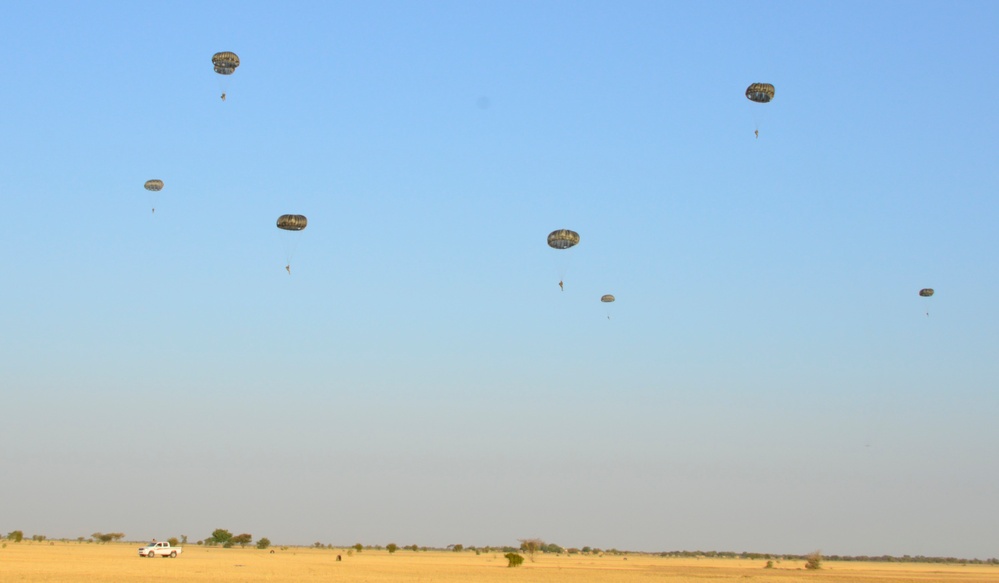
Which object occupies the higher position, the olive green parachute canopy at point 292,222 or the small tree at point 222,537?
the olive green parachute canopy at point 292,222

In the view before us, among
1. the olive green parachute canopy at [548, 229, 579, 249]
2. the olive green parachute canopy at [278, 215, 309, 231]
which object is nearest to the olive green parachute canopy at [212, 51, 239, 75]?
the olive green parachute canopy at [278, 215, 309, 231]

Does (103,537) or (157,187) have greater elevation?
(157,187)

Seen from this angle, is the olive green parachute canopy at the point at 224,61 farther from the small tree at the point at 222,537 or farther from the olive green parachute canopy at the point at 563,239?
the small tree at the point at 222,537

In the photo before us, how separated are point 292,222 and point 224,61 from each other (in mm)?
12998

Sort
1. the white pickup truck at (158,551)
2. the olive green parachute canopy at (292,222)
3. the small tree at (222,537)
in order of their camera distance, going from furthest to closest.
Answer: the small tree at (222,537), the white pickup truck at (158,551), the olive green parachute canopy at (292,222)

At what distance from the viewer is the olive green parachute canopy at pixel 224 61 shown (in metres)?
73.1

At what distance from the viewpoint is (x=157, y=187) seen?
85.9 meters

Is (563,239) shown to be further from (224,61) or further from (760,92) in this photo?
(224,61)

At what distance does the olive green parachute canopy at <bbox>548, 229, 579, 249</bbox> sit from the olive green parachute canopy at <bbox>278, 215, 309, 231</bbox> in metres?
18.3

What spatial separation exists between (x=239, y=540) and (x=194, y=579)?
121 meters

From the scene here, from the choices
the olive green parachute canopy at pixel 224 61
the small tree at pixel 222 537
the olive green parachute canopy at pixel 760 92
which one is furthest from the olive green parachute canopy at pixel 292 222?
the small tree at pixel 222 537

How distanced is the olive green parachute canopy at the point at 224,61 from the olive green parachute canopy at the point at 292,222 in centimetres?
1176

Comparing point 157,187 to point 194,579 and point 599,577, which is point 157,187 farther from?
point 599,577

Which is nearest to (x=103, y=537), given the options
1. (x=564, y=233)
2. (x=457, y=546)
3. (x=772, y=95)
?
(x=457, y=546)
